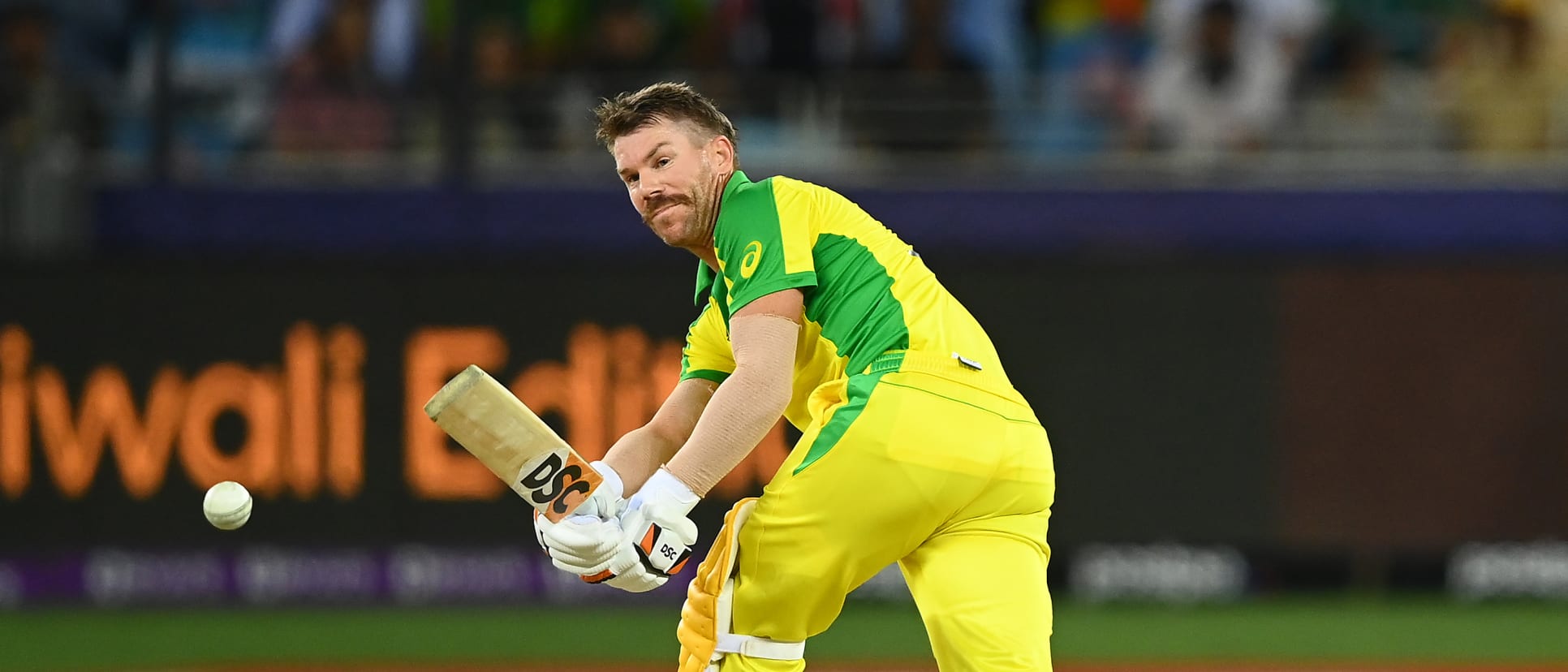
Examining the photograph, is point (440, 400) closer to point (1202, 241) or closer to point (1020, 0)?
point (1202, 241)

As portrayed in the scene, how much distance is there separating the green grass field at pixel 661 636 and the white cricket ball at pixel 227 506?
4138mm

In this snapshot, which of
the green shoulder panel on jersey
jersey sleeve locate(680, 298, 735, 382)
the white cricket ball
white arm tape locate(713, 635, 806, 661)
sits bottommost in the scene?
white arm tape locate(713, 635, 806, 661)

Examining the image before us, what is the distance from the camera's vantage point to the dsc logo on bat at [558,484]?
4395 millimetres

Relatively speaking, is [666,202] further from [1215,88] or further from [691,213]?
[1215,88]

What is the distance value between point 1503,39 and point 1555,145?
652mm

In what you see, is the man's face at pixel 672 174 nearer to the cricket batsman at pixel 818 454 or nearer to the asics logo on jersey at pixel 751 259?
the cricket batsman at pixel 818 454

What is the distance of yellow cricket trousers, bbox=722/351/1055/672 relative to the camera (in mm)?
4457

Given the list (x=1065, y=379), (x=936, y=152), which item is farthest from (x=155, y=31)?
(x=1065, y=379)

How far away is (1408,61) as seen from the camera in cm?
1165

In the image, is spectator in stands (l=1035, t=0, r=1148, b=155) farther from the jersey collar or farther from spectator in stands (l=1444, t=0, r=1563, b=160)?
the jersey collar

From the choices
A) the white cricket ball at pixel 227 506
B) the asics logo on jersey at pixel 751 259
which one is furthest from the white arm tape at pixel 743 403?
the white cricket ball at pixel 227 506

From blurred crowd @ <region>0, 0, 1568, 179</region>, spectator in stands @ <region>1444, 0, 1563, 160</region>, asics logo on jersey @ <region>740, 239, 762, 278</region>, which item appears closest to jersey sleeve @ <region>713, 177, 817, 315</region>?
asics logo on jersey @ <region>740, 239, 762, 278</region>

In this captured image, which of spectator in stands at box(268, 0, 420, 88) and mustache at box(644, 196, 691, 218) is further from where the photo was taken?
spectator in stands at box(268, 0, 420, 88)

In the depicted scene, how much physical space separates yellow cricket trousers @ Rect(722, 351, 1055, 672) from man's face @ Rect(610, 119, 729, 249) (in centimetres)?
51
